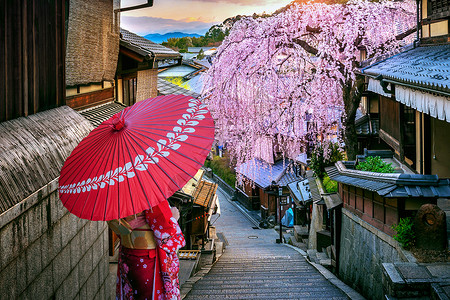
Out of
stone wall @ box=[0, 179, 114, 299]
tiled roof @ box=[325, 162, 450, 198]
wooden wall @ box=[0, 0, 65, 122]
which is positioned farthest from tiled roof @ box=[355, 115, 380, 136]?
wooden wall @ box=[0, 0, 65, 122]

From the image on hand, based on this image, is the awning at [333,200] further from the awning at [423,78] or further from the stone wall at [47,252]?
the stone wall at [47,252]

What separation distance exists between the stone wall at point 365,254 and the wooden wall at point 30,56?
19.0 feet

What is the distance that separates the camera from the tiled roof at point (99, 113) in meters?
7.81

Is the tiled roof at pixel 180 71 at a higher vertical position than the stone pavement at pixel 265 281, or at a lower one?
higher

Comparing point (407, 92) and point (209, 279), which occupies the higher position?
point (407, 92)

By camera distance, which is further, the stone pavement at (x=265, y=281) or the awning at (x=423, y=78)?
the stone pavement at (x=265, y=281)

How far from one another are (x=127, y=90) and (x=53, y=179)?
9057 millimetres

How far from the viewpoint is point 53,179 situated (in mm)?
4488

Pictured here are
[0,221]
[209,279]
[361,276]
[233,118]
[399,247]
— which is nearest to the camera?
[0,221]

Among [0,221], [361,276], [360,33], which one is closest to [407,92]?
[361,276]

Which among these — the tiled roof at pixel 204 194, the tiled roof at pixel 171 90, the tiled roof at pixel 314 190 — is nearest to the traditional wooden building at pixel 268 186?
the tiled roof at pixel 204 194

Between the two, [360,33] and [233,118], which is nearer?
[360,33]

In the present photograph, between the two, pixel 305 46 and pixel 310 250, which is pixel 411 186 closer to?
pixel 305 46

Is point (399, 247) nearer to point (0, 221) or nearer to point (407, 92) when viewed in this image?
point (407, 92)
